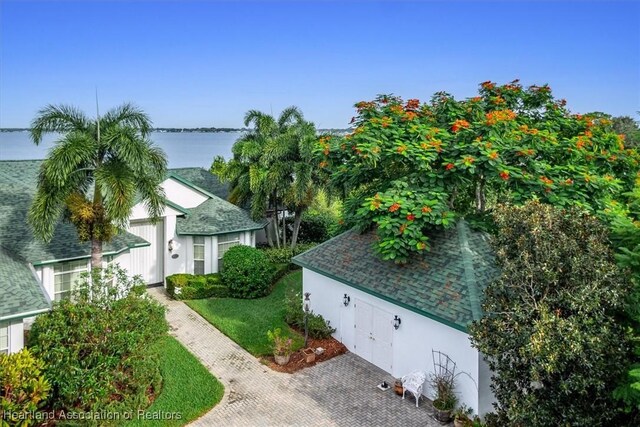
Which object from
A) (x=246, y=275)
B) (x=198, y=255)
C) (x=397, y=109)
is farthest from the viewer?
(x=198, y=255)

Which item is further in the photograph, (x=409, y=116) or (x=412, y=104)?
(x=412, y=104)

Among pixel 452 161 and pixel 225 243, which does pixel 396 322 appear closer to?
pixel 452 161

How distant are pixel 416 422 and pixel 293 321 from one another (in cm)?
695

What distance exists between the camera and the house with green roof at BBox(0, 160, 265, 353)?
541 inches

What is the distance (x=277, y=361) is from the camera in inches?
585

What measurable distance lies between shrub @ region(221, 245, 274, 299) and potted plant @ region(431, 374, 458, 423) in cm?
1069

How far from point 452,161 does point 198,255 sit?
1411 cm

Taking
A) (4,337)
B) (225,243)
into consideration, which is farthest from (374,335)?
(225,243)

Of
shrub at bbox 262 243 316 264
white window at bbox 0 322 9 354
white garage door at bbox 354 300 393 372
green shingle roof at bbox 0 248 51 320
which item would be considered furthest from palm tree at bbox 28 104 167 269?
shrub at bbox 262 243 316 264

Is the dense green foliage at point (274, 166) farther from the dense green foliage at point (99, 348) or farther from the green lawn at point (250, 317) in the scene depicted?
the dense green foliage at point (99, 348)

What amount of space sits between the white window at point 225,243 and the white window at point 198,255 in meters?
0.83

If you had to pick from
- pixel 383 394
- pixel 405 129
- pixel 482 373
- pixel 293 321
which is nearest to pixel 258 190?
pixel 293 321

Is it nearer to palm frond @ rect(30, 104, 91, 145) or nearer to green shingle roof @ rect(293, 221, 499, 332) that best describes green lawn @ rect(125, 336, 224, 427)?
green shingle roof @ rect(293, 221, 499, 332)

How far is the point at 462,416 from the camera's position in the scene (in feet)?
37.7
